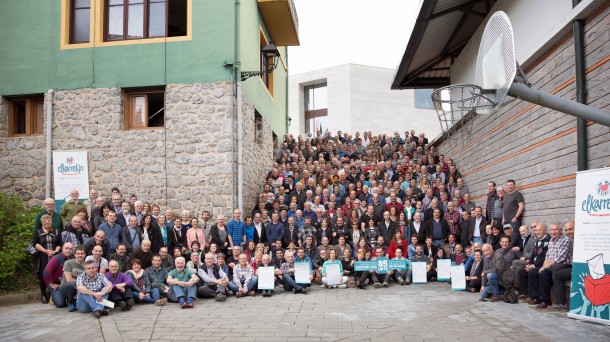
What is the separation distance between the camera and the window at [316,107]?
38625 millimetres

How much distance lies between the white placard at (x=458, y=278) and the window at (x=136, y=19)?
8.85m

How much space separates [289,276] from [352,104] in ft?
91.7

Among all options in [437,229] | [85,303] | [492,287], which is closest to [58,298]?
[85,303]

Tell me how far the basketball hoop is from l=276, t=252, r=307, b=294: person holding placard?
4.59 metres

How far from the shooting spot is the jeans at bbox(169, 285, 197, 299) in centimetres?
906

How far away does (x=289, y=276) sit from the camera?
10445 mm

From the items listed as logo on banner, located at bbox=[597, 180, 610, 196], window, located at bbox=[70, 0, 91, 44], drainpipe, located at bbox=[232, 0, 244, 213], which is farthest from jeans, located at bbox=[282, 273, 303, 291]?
window, located at bbox=[70, 0, 91, 44]

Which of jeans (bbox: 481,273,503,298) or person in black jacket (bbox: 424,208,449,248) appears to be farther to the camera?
person in black jacket (bbox: 424,208,449,248)

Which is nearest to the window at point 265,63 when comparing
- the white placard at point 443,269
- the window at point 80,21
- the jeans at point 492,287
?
the window at point 80,21

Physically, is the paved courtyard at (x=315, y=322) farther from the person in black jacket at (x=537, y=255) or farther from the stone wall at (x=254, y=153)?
the stone wall at (x=254, y=153)

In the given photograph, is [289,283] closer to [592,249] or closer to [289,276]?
[289,276]

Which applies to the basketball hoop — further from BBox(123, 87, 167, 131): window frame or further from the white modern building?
the white modern building

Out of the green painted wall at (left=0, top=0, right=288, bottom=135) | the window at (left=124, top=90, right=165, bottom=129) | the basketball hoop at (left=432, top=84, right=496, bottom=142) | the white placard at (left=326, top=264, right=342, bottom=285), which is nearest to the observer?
the basketball hoop at (left=432, top=84, right=496, bottom=142)

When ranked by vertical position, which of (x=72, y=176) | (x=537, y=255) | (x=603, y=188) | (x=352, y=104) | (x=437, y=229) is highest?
(x=352, y=104)
